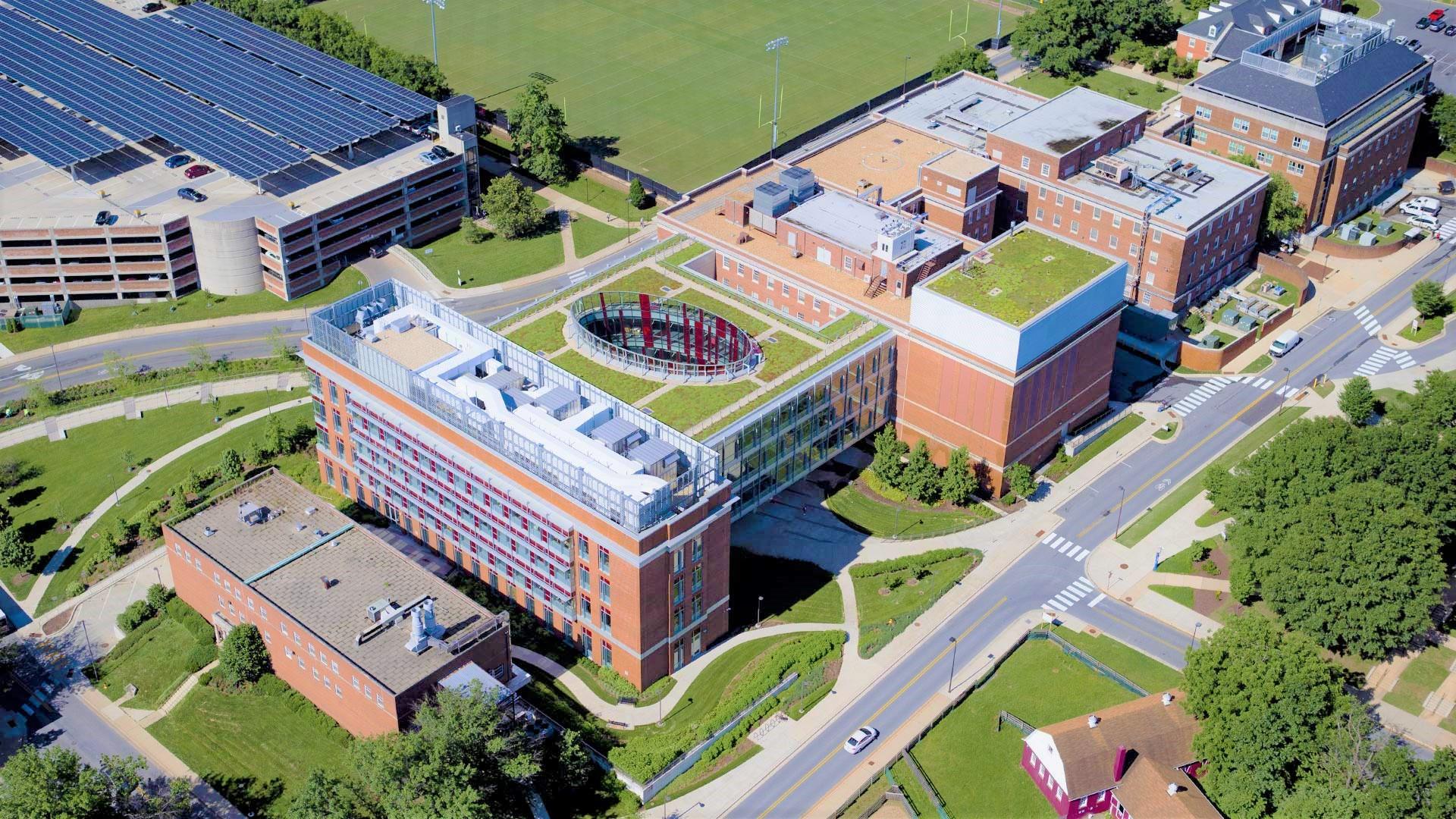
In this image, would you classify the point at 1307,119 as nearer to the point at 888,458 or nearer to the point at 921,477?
the point at 921,477

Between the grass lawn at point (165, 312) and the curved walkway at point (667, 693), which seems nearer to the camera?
the curved walkway at point (667, 693)

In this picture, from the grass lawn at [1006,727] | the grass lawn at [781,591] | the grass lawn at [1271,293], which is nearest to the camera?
the grass lawn at [1006,727]

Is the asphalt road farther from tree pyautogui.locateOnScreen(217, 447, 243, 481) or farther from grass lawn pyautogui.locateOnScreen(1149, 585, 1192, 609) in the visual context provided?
tree pyautogui.locateOnScreen(217, 447, 243, 481)

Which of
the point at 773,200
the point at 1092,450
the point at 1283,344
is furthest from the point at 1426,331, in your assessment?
the point at 773,200

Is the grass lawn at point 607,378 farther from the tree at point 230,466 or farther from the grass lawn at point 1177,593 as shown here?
the grass lawn at point 1177,593

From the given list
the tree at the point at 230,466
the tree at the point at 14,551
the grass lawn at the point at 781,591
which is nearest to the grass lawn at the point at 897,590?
the grass lawn at the point at 781,591

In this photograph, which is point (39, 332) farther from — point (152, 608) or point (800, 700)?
point (800, 700)
